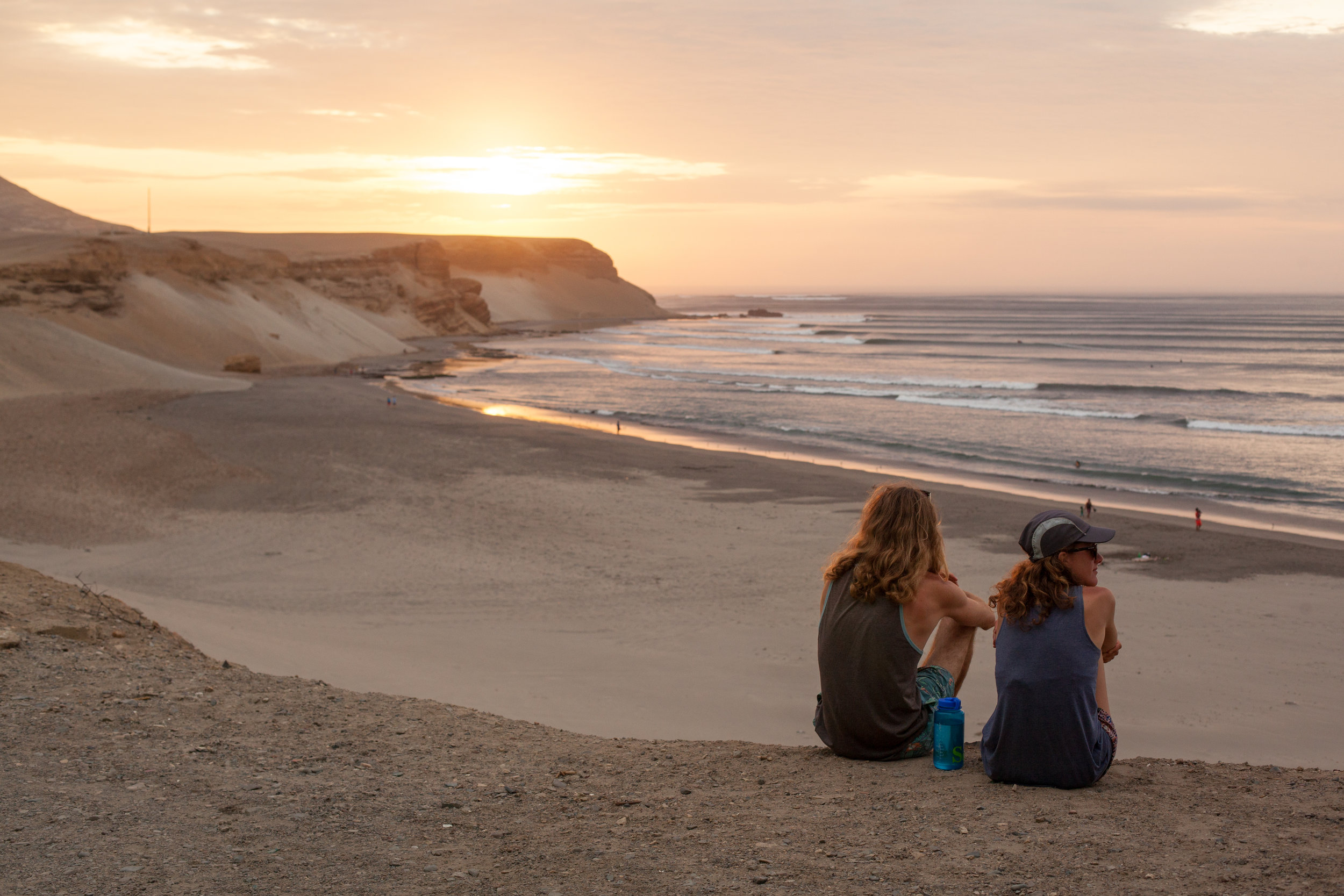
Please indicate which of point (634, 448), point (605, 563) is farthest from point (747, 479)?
point (605, 563)

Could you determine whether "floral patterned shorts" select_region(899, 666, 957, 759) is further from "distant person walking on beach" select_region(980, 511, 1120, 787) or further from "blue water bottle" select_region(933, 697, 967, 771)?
"distant person walking on beach" select_region(980, 511, 1120, 787)

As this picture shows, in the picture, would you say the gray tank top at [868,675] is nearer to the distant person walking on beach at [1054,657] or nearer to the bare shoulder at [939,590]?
the bare shoulder at [939,590]

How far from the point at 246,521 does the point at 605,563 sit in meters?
5.70

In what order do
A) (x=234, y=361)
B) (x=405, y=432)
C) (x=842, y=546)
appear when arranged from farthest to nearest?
(x=234, y=361) → (x=405, y=432) → (x=842, y=546)

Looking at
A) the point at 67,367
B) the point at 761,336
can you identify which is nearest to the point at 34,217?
the point at 761,336

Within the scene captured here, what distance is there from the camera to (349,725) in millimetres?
5492

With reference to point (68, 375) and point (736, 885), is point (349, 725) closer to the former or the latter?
point (736, 885)

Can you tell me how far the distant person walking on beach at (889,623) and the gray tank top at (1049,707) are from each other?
37 centimetres

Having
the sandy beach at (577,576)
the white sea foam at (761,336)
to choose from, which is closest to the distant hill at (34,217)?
the white sea foam at (761,336)

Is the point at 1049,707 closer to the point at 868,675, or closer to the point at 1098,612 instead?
the point at 1098,612

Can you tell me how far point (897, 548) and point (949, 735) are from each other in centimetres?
85

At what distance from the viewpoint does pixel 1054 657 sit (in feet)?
13.1

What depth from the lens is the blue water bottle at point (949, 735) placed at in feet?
14.3

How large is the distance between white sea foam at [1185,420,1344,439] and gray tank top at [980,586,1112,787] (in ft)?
99.5
